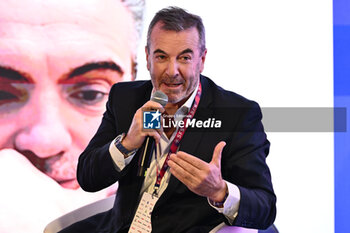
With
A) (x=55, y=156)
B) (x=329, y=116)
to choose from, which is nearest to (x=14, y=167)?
(x=55, y=156)

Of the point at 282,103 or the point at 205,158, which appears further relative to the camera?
the point at 282,103

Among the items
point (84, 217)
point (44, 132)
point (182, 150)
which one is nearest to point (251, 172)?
point (182, 150)

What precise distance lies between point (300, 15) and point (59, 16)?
6.05 ft

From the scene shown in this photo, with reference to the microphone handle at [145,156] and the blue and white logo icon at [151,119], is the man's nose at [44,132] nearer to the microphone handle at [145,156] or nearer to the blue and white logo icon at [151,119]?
the microphone handle at [145,156]

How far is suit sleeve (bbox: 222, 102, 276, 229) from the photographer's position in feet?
5.16

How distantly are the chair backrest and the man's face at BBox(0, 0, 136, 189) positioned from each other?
3.70ft

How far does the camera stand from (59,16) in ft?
9.92

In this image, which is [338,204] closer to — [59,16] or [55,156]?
[55,156]

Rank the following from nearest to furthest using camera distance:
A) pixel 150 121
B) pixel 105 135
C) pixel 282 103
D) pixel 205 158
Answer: pixel 150 121, pixel 205 158, pixel 105 135, pixel 282 103

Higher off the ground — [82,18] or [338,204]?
[82,18]

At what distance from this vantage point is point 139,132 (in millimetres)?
1584

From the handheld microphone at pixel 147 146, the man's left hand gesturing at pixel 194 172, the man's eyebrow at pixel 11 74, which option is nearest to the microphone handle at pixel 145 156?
the handheld microphone at pixel 147 146

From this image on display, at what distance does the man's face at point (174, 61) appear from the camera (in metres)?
1.79

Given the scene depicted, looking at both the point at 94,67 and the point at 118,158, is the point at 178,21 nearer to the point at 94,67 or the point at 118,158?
the point at 118,158
